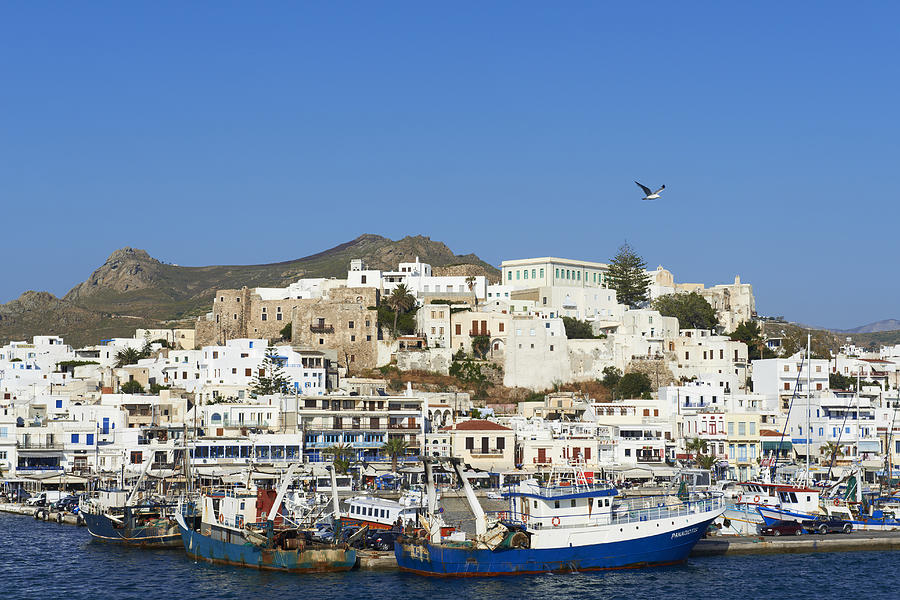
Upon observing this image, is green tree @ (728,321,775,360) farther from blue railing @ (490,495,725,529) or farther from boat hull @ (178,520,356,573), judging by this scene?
boat hull @ (178,520,356,573)

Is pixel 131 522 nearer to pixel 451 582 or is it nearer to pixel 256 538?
pixel 256 538

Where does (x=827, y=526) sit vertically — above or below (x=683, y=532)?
below

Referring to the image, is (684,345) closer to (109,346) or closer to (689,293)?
(689,293)

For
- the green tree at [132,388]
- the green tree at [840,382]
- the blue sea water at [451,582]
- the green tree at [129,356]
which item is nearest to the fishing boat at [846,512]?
the blue sea water at [451,582]

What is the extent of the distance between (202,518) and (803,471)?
29.5m

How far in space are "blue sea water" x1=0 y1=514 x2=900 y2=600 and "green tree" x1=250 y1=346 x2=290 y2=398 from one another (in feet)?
96.2

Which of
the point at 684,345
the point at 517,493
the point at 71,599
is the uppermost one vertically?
the point at 684,345

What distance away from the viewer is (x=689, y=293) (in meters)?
99.2

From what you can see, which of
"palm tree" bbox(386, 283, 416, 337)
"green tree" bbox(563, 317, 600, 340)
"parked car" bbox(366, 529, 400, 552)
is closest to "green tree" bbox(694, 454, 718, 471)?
"green tree" bbox(563, 317, 600, 340)

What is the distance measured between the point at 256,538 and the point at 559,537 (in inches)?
424

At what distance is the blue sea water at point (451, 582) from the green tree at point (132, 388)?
3470 cm

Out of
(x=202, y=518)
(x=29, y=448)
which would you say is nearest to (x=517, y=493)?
(x=202, y=518)

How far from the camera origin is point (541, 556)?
43250mm

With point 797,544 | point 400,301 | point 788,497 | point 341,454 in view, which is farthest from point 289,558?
point 400,301
